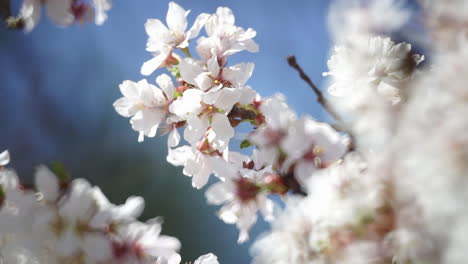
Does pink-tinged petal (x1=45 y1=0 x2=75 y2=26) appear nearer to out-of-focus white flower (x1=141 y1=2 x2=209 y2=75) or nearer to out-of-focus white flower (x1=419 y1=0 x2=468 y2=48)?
out-of-focus white flower (x1=141 y1=2 x2=209 y2=75)

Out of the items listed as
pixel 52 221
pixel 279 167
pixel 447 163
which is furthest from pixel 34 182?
pixel 447 163

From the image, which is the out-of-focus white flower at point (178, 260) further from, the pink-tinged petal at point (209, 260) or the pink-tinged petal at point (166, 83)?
the pink-tinged petal at point (166, 83)

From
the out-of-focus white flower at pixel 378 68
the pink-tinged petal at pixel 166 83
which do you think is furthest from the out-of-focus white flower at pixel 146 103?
the out-of-focus white flower at pixel 378 68

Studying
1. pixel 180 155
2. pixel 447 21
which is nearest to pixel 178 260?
pixel 180 155

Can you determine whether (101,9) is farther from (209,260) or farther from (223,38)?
(209,260)

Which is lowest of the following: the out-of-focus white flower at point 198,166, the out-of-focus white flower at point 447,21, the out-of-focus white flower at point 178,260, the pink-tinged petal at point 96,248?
the pink-tinged petal at point 96,248

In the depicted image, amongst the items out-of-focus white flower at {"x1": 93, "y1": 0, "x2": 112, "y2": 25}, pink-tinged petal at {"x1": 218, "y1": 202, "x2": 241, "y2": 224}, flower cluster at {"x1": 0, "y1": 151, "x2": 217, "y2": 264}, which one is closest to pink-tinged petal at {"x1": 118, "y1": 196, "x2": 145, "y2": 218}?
flower cluster at {"x1": 0, "y1": 151, "x2": 217, "y2": 264}
